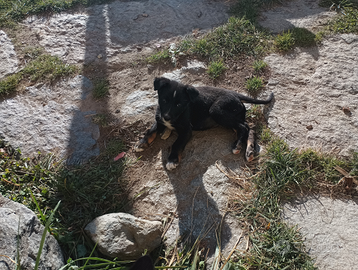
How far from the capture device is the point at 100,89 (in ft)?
18.1

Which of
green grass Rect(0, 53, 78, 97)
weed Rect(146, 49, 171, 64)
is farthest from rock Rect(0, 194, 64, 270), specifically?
weed Rect(146, 49, 171, 64)

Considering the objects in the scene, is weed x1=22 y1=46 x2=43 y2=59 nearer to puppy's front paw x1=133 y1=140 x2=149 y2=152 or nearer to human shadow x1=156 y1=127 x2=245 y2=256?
puppy's front paw x1=133 y1=140 x2=149 y2=152

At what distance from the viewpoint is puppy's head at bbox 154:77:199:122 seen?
13.5 feet

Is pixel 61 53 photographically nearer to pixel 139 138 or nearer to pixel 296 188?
pixel 139 138

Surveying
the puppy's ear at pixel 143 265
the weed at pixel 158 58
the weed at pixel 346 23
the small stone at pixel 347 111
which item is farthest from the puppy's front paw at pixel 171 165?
the weed at pixel 346 23

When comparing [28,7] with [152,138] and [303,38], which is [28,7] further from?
[303,38]

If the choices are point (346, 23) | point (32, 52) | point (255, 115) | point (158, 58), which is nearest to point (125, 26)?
point (158, 58)

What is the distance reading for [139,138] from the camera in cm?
482

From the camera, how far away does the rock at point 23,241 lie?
2760 mm

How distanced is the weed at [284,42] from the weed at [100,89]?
150 inches

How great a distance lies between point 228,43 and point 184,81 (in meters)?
1.60

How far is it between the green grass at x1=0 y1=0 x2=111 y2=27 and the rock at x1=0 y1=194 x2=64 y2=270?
20.1ft

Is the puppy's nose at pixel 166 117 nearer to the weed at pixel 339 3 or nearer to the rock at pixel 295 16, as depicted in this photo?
the rock at pixel 295 16

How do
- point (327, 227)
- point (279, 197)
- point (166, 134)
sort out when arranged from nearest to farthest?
1. point (327, 227)
2. point (279, 197)
3. point (166, 134)
